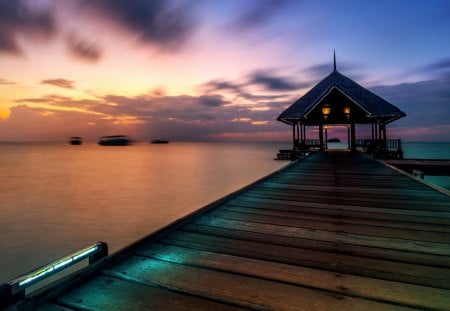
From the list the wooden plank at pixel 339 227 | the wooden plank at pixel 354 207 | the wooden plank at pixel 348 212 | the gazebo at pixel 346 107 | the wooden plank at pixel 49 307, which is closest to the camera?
the wooden plank at pixel 49 307

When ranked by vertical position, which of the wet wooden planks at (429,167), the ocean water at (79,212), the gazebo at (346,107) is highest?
the gazebo at (346,107)

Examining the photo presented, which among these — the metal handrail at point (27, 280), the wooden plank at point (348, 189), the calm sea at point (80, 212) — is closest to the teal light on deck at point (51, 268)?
the metal handrail at point (27, 280)

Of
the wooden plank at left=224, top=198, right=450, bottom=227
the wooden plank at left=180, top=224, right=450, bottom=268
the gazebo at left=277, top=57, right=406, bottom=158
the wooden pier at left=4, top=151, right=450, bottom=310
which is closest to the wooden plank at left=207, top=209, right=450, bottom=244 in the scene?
the wooden pier at left=4, top=151, right=450, bottom=310

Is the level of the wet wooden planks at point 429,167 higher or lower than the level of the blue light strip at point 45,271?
lower

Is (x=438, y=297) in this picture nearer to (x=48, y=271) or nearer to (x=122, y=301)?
(x=122, y=301)

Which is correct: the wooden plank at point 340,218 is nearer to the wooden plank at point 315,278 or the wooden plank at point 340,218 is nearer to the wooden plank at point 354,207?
the wooden plank at point 354,207

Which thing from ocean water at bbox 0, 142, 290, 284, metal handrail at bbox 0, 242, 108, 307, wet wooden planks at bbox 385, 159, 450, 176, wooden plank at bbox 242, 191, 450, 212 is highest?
metal handrail at bbox 0, 242, 108, 307

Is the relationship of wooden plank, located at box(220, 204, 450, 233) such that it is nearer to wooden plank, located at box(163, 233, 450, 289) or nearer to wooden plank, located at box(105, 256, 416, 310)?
wooden plank, located at box(163, 233, 450, 289)

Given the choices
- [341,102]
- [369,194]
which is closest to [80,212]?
[369,194]

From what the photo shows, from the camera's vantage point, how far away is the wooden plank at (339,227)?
9.58 feet

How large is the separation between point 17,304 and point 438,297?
8.64 ft

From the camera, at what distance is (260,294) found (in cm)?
182

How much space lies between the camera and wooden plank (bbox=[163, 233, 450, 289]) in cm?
205

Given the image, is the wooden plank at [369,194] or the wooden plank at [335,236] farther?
the wooden plank at [369,194]
